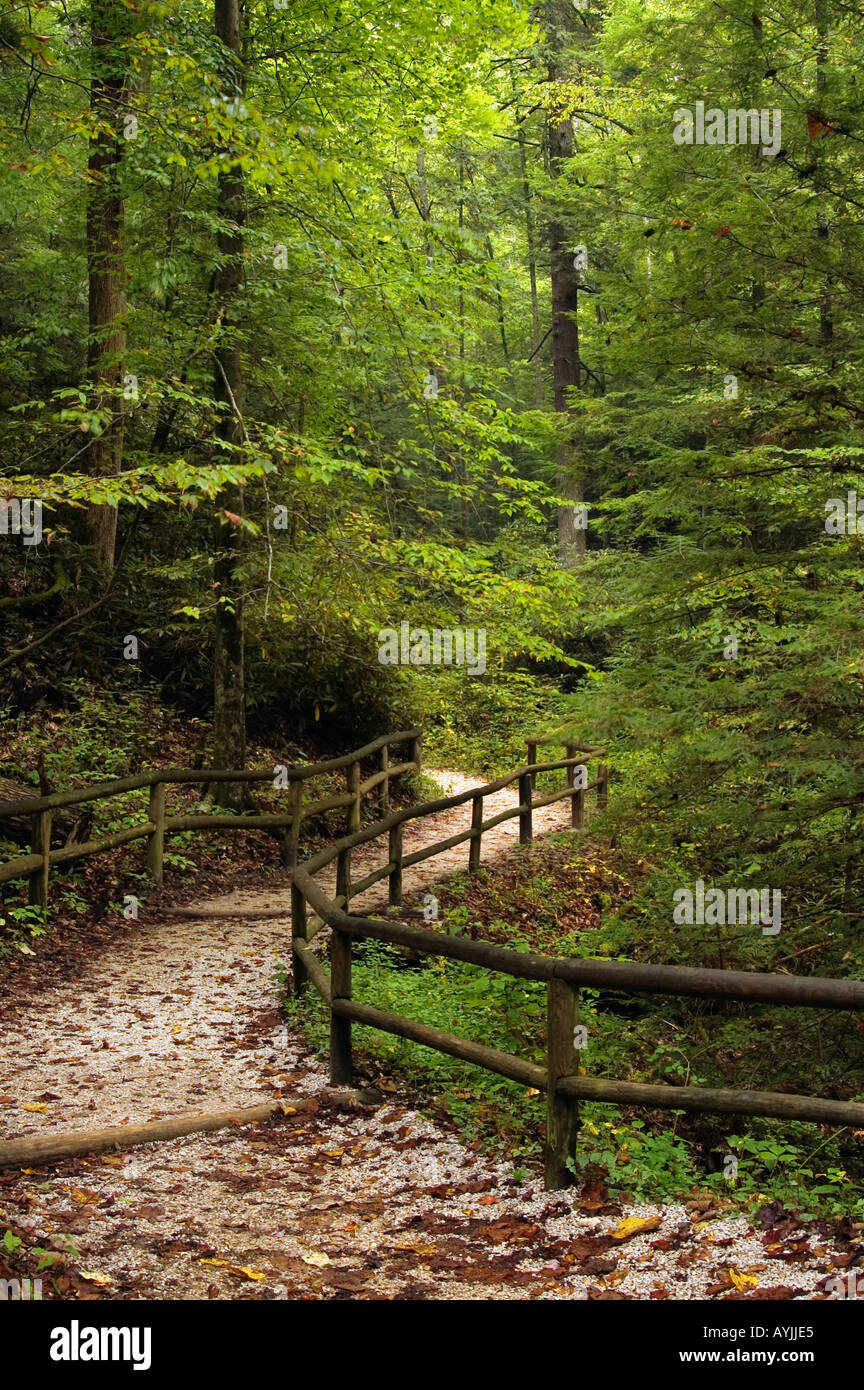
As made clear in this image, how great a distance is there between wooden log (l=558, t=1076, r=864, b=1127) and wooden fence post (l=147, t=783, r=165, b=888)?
6.76 m

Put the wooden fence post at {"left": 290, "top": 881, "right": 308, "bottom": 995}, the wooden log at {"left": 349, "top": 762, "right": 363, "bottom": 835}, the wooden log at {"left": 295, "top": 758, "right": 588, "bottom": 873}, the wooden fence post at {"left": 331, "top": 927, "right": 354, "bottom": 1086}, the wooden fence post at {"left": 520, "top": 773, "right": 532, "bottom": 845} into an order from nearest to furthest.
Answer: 1. the wooden fence post at {"left": 331, "top": 927, "right": 354, "bottom": 1086}
2. the wooden fence post at {"left": 290, "top": 881, "right": 308, "bottom": 995}
3. the wooden log at {"left": 295, "top": 758, "right": 588, "bottom": 873}
4. the wooden log at {"left": 349, "top": 762, "right": 363, "bottom": 835}
5. the wooden fence post at {"left": 520, "top": 773, "right": 532, "bottom": 845}

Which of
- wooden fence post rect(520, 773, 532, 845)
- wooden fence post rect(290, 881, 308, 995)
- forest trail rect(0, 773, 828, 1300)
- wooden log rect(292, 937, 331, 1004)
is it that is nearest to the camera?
forest trail rect(0, 773, 828, 1300)

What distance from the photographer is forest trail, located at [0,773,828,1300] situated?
11.8 feet

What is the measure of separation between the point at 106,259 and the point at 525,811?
8.40m

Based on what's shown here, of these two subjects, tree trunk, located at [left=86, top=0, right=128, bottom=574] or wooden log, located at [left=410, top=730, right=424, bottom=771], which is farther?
wooden log, located at [left=410, top=730, right=424, bottom=771]

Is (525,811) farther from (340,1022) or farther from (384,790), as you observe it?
(340,1022)

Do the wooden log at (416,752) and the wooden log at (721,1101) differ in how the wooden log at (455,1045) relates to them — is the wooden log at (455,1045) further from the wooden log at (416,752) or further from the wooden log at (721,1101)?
the wooden log at (416,752)

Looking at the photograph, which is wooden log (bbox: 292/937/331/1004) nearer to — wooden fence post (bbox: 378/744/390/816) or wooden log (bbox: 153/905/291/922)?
wooden log (bbox: 153/905/291/922)

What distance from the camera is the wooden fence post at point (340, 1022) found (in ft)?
19.6

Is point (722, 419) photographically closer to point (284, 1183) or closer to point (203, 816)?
point (284, 1183)

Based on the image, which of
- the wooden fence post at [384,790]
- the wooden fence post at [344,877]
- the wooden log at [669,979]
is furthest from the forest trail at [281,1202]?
the wooden fence post at [384,790]

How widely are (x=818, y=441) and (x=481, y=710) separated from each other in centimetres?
1656

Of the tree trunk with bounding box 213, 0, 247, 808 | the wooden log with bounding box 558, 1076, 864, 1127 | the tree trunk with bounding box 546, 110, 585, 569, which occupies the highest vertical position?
the tree trunk with bounding box 546, 110, 585, 569

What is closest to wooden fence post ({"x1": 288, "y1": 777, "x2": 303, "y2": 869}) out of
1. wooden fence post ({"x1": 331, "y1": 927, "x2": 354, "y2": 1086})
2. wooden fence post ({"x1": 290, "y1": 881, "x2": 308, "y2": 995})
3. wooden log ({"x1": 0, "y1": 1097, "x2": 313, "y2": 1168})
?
wooden fence post ({"x1": 290, "y1": 881, "x2": 308, "y2": 995})
